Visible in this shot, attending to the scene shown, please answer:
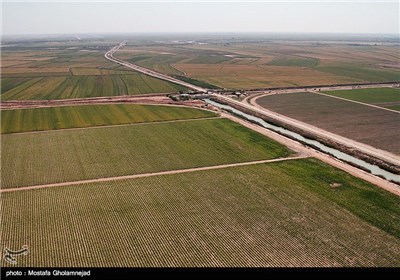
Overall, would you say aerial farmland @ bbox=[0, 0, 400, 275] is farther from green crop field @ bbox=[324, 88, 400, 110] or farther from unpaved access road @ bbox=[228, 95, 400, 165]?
green crop field @ bbox=[324, 88, 400, 110]

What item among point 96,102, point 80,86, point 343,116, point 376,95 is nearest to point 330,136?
point 343,116

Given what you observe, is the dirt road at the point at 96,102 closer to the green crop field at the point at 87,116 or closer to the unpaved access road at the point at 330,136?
the green crop field at the point at 87,116

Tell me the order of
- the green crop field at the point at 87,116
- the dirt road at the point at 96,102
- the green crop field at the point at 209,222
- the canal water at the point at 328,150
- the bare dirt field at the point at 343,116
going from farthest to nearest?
1. the dirt road at the point at 96,102
2. the green crop field at the point at 87,116
3. the bare dirt field at the point at 343,116
4. the canal water at the point at 328,150
5. the green crop field at the point at 209,222

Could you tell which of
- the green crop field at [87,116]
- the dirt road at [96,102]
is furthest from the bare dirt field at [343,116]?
the dirt road at [96,102]

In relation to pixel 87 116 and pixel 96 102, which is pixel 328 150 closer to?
pixel 87 116

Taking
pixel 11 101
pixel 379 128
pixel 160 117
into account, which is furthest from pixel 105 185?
pixel 11 101

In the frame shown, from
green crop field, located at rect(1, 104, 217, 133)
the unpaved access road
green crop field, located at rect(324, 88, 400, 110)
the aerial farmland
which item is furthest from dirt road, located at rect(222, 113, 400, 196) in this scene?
green crop field, located at rect(324, 88, 400, 110)

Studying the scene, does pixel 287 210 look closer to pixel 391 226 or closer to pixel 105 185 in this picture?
pixel 391 226
